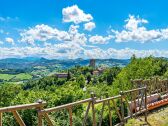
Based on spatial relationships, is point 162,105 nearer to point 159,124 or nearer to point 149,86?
point 149,86

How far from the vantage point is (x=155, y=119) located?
13148 millimetres

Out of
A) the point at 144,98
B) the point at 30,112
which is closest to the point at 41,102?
the point at 144,98

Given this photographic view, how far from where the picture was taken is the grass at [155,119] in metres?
12.2

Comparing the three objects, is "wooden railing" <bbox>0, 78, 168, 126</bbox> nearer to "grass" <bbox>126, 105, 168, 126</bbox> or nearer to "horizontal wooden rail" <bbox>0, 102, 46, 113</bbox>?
"horizontal wooden rail" <bbox>0, 102, 46, 113</bbox>

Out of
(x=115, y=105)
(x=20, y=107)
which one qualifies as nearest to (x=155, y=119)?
(x=115, y=105)

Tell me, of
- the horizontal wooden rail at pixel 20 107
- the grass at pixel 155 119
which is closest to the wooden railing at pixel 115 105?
the horizontal wooden rail at pixel 20 107

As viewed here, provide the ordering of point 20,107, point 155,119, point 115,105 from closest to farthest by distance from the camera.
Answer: point 20,107, point 115,105, point 155,119

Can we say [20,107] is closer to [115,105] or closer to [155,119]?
[115,105]

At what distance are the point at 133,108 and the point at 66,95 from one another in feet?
120

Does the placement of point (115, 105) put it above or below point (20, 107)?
below

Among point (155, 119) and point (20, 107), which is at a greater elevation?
point (20, 107)

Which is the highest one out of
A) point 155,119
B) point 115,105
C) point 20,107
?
point 20,107

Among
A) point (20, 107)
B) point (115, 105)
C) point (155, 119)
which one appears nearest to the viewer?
point (20, 107)

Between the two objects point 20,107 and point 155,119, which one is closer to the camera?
point 20,107
